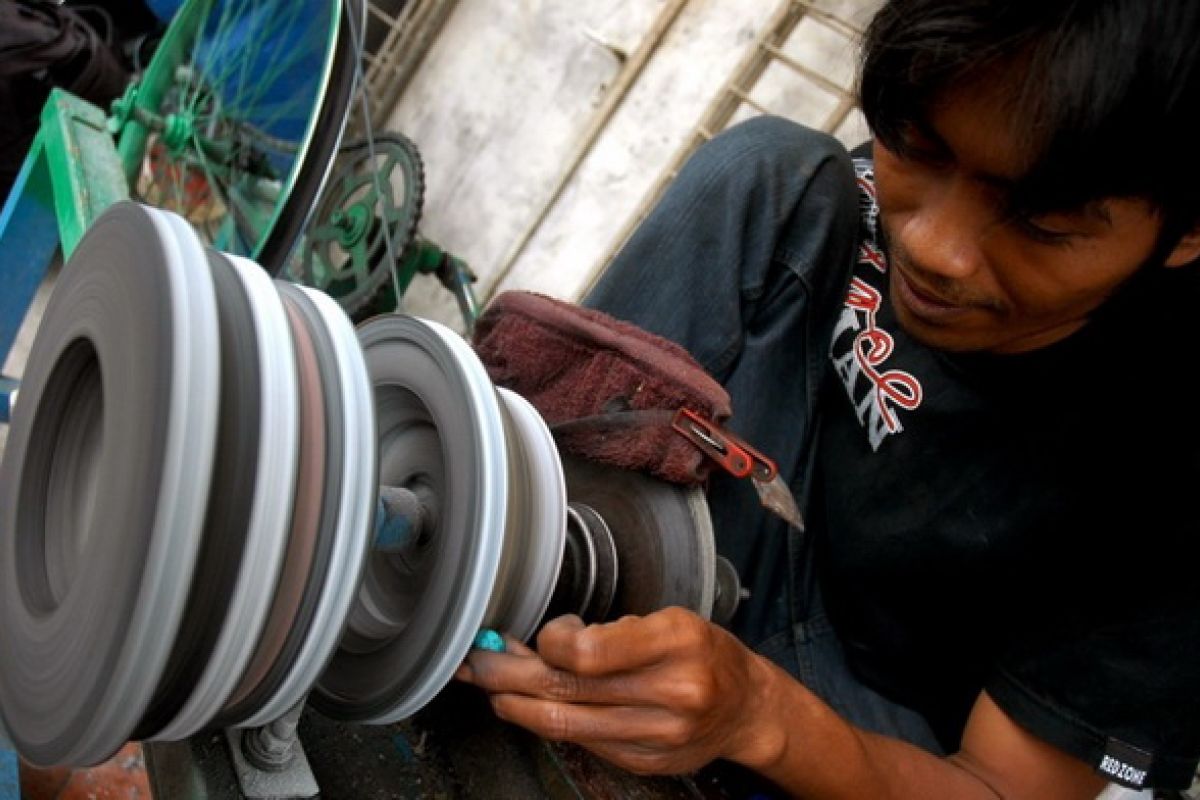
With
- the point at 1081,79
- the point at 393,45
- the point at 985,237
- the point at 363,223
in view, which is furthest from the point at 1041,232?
the point at 393,45

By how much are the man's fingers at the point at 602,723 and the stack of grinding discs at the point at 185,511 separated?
0.18 metres

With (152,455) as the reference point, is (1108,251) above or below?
above

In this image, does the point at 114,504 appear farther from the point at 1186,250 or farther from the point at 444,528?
the point at 1186,250

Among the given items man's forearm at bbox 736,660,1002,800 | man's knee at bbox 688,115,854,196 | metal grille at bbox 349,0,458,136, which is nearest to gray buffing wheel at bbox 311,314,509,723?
man's forearm at bbox 736,660,1002,800

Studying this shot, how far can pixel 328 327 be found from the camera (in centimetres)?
69

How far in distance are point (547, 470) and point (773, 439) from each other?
1.47 ft

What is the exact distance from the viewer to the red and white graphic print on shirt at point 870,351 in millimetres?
1102

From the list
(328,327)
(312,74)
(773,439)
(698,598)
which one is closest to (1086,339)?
(773,439)

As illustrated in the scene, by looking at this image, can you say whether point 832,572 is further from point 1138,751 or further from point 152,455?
point 152,455

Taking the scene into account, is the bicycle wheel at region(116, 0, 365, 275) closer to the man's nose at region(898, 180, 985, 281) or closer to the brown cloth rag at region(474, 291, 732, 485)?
the brown cloth rag at region(474, 291, 732, 485)

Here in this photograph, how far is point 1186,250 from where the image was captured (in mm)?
773

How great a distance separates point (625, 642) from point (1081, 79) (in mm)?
524

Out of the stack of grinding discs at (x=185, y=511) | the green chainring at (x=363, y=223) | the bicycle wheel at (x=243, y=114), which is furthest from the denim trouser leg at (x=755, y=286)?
the green chainring at (x=363, y=223)

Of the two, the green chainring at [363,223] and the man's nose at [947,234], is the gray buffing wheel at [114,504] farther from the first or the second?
the green chainring at [363,223]
